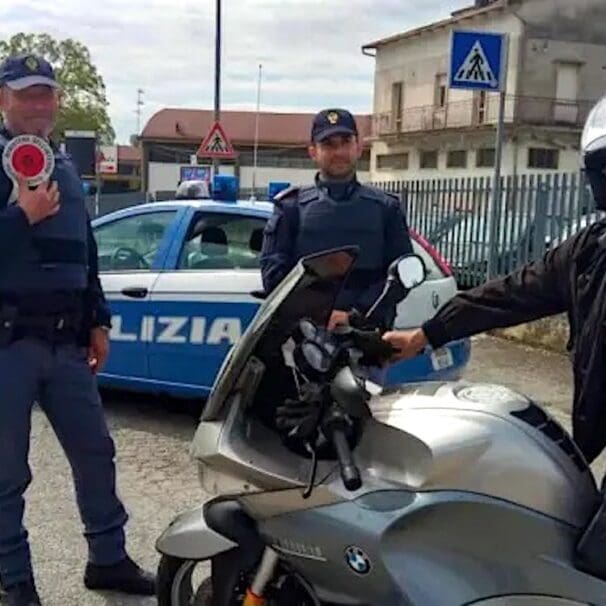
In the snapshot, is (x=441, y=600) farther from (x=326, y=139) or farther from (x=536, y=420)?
(x=326, y=139)

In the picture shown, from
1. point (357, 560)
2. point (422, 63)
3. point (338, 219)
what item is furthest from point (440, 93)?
point (357, 560)

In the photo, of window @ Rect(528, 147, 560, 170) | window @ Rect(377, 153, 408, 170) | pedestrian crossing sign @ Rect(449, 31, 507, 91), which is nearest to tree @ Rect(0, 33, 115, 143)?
window @ Rect(377, 153, 408, 170)

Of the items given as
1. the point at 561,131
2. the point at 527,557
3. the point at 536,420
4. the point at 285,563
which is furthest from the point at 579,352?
the point at 561,131

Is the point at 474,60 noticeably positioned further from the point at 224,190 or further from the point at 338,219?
the point at 338,219

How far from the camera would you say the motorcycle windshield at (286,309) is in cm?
228

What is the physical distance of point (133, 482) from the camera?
A: 4977 mm

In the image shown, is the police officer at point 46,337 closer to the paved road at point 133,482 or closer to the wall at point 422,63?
the paved road at point 133,482

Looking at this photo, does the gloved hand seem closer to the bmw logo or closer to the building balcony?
the bmw logo

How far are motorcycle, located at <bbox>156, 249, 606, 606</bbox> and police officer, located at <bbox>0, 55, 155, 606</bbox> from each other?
44.0 inches

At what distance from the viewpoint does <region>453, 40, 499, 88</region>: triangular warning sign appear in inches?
313

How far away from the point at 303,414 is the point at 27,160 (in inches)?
56.3

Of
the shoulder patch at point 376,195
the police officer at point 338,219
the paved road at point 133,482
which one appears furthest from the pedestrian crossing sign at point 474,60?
the police officer at point 338,219

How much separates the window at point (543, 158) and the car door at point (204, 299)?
34740mm

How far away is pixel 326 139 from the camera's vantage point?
412 centimetres
